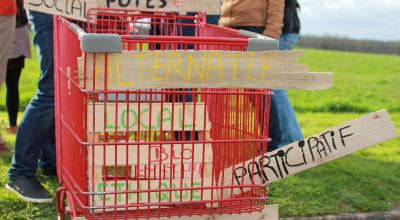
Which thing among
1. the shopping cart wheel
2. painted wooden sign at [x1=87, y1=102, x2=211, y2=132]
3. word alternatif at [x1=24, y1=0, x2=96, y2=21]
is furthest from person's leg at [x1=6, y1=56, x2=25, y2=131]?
painted wooden sign at [x1=87, y1=102, x2=211, y2=132]

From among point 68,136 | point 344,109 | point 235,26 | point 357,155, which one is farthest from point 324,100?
point 68,136

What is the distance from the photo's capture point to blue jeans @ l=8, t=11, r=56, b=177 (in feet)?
12.8

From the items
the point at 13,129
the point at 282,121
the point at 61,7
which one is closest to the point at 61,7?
the point at 61,7

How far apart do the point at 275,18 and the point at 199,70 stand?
2.65m

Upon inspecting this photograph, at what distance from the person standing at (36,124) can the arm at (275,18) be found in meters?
1.89

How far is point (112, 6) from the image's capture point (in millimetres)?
3828

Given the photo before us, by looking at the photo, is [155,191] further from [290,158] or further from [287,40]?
[287,40]

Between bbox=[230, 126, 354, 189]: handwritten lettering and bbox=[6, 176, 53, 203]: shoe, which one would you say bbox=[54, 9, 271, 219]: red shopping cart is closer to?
bbox=[230, 126, 354, 189]: handwritten lettering

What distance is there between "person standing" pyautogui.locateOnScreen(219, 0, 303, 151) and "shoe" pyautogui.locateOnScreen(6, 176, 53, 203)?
7.06ft

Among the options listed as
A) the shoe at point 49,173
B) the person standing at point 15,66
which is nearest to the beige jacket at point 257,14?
the shoe at point 49,173

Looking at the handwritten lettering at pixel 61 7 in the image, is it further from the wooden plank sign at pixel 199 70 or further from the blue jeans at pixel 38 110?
the wooden plank sign at pixel 199 70

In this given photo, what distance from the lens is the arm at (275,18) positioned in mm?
5008

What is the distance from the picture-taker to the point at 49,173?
4.58m

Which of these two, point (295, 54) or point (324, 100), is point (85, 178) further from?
point (324, 100)
